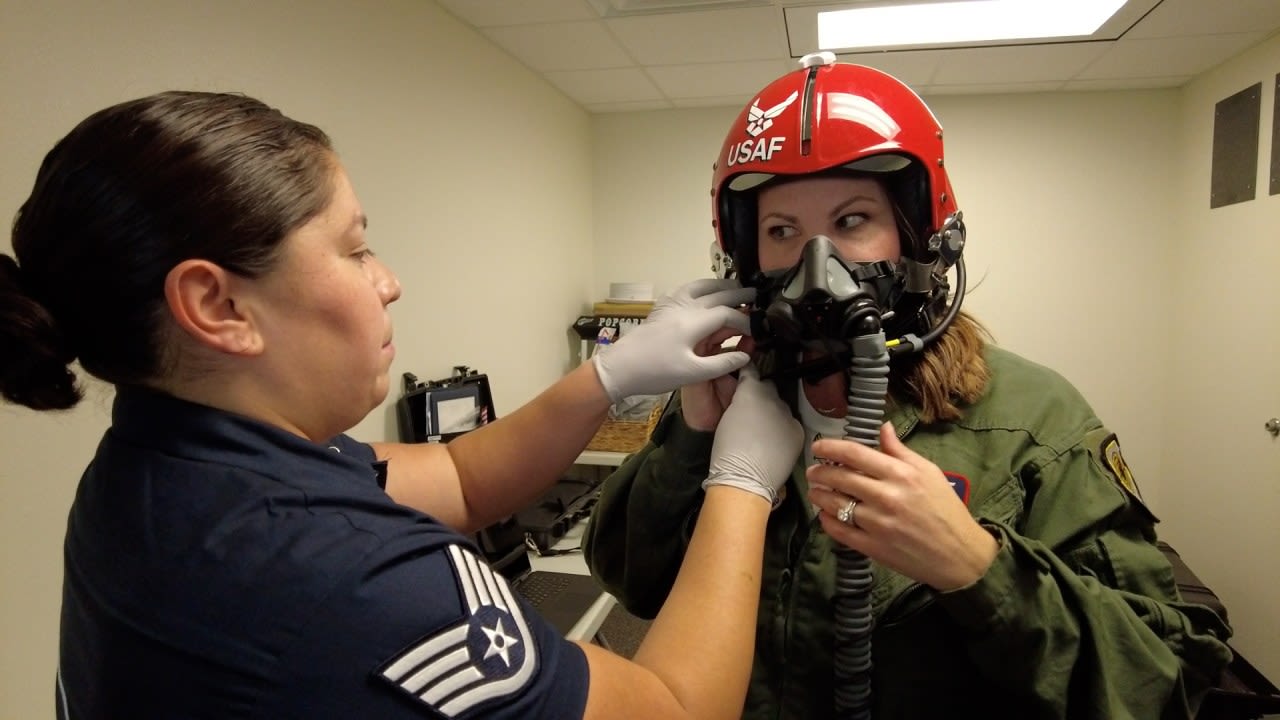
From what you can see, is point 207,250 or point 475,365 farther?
point 475,365

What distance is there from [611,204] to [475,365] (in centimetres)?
194

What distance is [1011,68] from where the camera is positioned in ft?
11.2

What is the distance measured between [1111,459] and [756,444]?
0.52m

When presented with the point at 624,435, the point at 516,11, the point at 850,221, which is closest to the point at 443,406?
the point at 624,435

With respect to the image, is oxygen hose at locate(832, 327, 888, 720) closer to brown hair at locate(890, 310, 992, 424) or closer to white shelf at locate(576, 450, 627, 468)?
brown hair at locate(890, 310, 992, 424)

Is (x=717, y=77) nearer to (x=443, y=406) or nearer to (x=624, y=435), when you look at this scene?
(x=624, y=435)

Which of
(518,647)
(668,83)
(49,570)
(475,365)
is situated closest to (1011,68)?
(668,83)

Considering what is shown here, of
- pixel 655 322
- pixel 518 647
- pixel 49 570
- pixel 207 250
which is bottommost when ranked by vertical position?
pixel 49 570

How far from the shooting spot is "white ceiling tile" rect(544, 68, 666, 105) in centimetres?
358

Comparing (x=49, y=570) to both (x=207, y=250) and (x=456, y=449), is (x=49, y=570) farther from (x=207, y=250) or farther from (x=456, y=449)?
(x=207, y=250)

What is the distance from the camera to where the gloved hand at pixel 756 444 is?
3.33ft

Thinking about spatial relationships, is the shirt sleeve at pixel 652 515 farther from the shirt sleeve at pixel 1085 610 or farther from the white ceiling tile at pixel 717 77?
the white ceiling tile at pixel 717 77

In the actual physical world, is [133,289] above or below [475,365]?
above

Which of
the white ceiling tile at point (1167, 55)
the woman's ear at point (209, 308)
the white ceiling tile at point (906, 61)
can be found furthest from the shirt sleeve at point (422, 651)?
the white ceiling tile at point (1167, 55)
